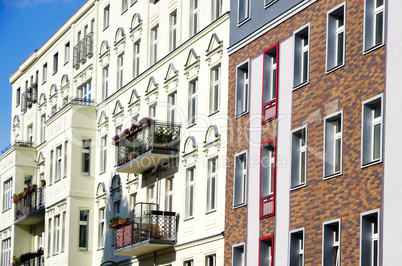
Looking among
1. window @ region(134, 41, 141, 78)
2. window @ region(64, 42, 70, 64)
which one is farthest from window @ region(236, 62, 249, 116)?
window @ region(64, 42, 70, 64)

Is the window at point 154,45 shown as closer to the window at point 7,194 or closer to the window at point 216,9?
the window at point 216,9

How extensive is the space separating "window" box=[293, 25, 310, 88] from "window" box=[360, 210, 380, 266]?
17.8ft

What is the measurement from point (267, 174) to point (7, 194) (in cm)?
3028

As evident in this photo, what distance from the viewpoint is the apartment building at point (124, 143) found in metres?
32.7

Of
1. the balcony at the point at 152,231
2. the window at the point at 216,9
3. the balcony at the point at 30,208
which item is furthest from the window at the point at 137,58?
the balcony at the point at 30,208

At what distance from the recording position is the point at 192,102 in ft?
113

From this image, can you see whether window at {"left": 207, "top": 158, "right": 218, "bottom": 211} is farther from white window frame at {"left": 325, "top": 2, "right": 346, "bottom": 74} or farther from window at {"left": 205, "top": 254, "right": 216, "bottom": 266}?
white window frame at {"left": 325, "top": 2, "right": 346, "bottom": 74}

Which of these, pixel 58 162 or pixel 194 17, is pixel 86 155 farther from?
pixel 194 17

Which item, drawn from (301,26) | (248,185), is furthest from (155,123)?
(301,26)

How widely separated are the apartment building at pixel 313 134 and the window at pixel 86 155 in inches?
558

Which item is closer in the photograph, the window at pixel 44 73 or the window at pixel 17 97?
the window at pixel 44 73

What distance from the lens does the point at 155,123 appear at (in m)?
35.6

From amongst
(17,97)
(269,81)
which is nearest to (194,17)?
(269,81)

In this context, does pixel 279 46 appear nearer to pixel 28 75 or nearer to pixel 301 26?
pixel 301 26
